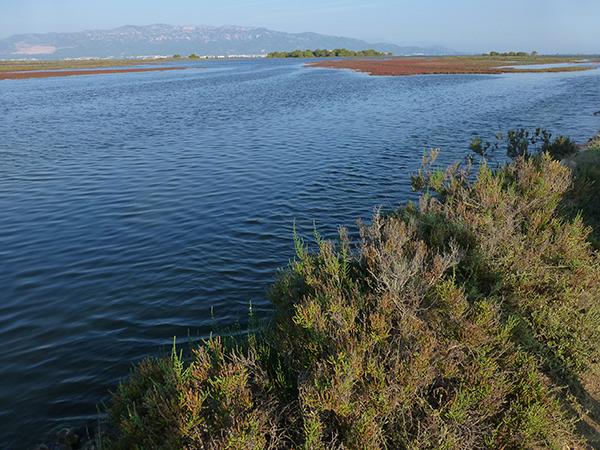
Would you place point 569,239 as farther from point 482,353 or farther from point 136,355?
point 136,355

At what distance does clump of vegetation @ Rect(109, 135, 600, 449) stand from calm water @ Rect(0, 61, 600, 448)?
2691 mm

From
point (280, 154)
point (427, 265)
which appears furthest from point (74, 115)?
point (427, 265)

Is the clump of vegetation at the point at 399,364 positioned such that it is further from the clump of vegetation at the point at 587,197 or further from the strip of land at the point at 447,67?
the strip of land at the point at 447,67

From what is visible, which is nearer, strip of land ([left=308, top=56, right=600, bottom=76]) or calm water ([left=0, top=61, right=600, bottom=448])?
calm water ([left=0, top=61, right=600, bottom=448])

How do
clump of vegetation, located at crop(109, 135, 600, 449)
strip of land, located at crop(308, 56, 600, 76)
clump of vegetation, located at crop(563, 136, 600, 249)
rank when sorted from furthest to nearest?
strip of land, located at crop(308, 56, 600, 76) → clump of vegetation, located at crop(563, 136, 600, 249) → clump of vegetation, located at crop(109, 135, 600, 449)

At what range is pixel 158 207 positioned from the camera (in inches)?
678

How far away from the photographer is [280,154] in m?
25.4

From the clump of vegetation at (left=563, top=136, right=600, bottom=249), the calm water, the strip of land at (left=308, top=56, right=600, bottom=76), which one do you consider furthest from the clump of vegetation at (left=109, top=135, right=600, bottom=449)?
the strip of land at (left=308, top=56, right=600, bottom=76)

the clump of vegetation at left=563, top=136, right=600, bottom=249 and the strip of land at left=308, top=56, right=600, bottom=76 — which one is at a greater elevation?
the strip of land at left=308, top=56, right=600, bottom=76

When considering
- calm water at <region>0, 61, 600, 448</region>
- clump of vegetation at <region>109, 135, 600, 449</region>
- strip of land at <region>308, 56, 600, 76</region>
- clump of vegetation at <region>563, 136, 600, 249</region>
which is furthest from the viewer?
strip of land at <region>308, 56, 600, 76</region>

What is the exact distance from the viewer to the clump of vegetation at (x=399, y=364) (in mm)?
4820

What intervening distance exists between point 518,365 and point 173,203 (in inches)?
574

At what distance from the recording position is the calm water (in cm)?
928

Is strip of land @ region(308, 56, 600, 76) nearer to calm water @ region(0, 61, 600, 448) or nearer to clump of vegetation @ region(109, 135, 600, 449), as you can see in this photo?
calm water @ region(0, 61, 600, 448)
